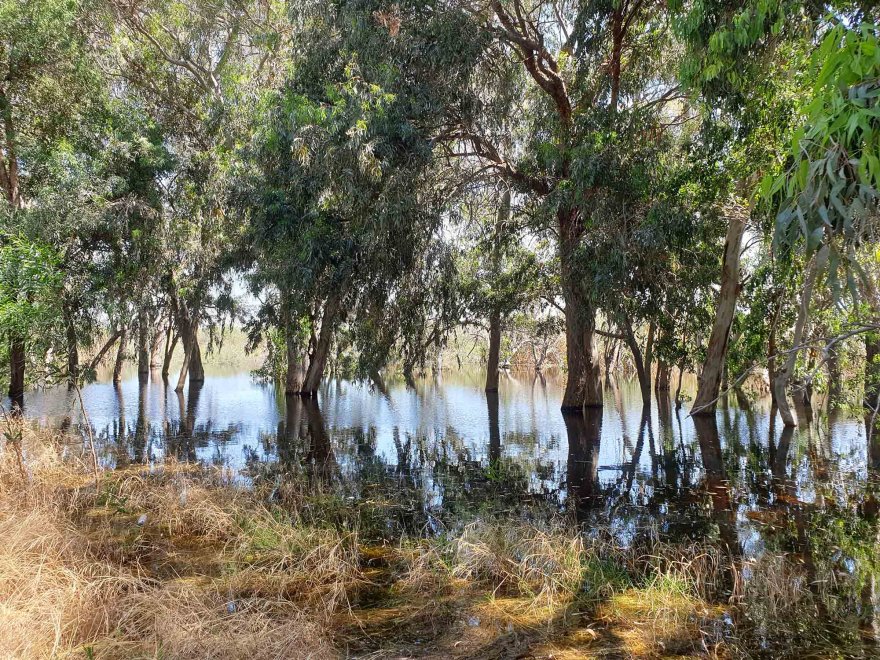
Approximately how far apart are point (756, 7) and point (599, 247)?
187 inches

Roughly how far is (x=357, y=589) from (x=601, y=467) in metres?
5.28

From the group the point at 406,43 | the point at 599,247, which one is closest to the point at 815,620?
the point at 599,247

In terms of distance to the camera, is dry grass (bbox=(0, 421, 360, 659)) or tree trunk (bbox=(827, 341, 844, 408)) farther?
tree trunk (bbox=(827, 341, 844, 408))

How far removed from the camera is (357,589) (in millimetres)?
4379

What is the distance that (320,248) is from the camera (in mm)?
10953

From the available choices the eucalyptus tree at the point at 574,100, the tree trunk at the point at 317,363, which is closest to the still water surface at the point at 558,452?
the tree trunk at the point at 317,363

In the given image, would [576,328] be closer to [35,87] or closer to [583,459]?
[583,459]

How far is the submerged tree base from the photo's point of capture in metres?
3.27

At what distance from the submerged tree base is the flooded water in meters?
0.46

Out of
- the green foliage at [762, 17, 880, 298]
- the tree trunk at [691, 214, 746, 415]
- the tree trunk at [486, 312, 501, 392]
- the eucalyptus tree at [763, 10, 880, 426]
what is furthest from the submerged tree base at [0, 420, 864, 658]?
the tree trunk at [486, 312, 501, 392]

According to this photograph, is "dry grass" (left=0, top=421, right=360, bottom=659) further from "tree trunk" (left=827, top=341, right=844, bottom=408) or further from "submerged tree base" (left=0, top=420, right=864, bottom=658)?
"tree trunk" (left=827, top=341, right=844, bottom=408)

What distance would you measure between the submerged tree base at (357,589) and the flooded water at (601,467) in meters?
0.46

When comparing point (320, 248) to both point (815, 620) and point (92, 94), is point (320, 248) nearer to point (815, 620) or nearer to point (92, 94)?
point (92, 94)


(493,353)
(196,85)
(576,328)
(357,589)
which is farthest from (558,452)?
(196,85)
